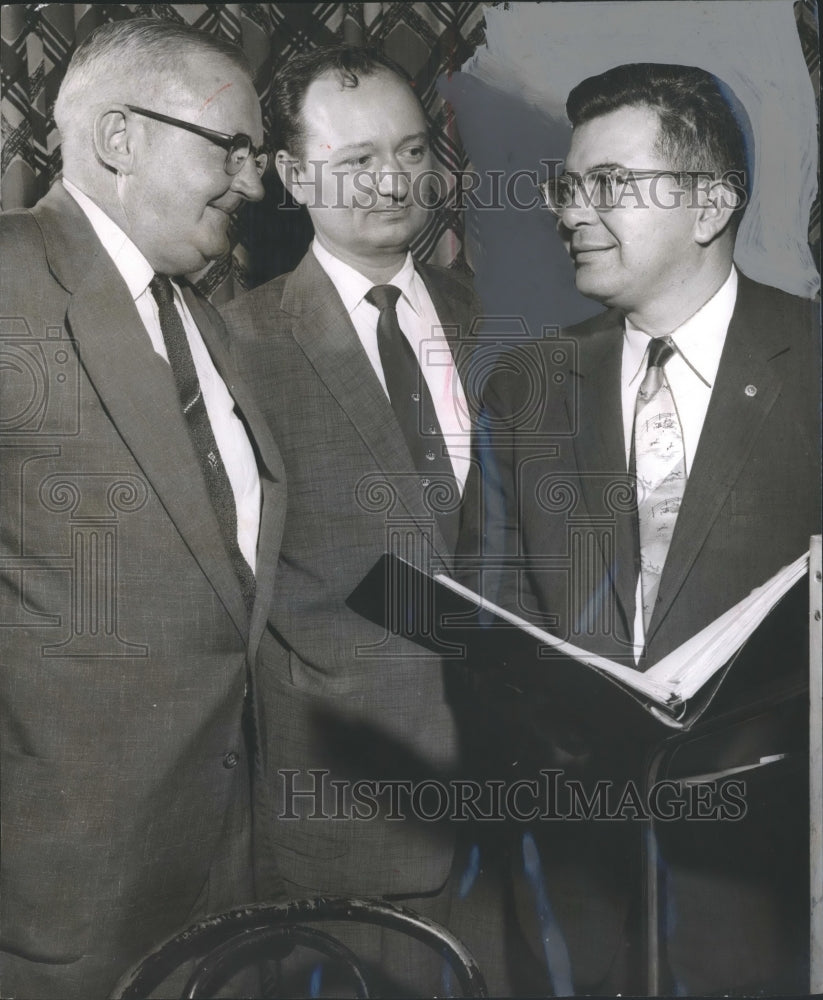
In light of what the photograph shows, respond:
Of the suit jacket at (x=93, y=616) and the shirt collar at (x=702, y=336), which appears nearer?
the suit jacket at (x=93, y=616)

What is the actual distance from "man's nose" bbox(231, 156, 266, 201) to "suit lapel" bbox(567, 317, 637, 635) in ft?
2.59

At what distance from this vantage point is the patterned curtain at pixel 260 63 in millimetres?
2303

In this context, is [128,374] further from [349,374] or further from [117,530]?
[349,374]

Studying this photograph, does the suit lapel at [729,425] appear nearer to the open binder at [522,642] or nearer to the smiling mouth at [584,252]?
the open binder at [522,642]

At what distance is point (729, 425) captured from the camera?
7.68 ft

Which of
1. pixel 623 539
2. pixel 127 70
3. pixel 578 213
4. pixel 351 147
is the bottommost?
pixel 623 539

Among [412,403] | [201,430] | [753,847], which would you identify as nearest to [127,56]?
[201,430]

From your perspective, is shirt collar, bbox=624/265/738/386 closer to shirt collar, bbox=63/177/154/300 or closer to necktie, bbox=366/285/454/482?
necktie, bbox=366/285/454/482

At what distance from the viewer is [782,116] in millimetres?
2352

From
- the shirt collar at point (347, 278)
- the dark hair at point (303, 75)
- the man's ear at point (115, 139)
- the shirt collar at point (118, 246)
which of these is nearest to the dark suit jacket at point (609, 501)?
the shirt collar at point (347, 278)

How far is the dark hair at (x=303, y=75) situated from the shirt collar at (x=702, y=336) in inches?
30.7

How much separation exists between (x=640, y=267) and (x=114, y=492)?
1256mm

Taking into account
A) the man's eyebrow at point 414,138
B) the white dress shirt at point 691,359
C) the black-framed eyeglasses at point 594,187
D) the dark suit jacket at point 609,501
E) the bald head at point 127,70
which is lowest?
the dark suit jacket at point 609,501

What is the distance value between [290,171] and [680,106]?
88 cm
